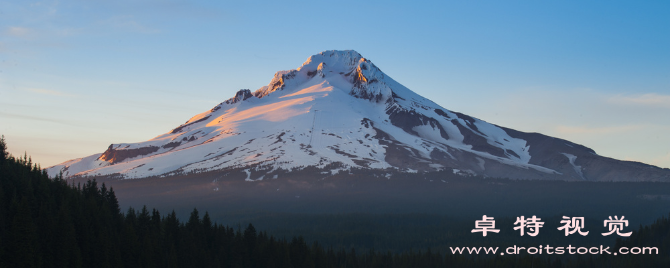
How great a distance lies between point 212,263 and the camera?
102 m

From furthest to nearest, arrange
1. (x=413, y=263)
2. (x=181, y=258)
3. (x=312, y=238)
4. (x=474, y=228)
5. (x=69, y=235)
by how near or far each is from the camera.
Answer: (x=474, y=228)
(x=312, y=238)
(x=413, y=263)
(x=181, y=258)
(x=69, y=235)

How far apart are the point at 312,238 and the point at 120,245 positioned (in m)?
76.5

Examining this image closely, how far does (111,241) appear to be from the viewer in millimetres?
93688

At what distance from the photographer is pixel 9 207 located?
305 feet

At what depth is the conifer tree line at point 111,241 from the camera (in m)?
83.2

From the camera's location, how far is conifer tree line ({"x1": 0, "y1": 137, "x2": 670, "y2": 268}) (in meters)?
83.2

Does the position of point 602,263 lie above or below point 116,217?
below

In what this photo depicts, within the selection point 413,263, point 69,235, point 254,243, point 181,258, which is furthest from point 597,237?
point 69,235

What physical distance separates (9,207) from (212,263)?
104 ft

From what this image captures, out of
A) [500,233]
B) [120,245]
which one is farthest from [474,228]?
[120,245]

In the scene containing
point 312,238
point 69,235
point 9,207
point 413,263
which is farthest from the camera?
point 312,238

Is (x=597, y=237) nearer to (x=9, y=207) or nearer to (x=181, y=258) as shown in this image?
(x=181, y=258)

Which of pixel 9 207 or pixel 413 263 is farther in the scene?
pixel 413 263

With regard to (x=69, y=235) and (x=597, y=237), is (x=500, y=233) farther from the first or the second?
(x=69, y=235)
